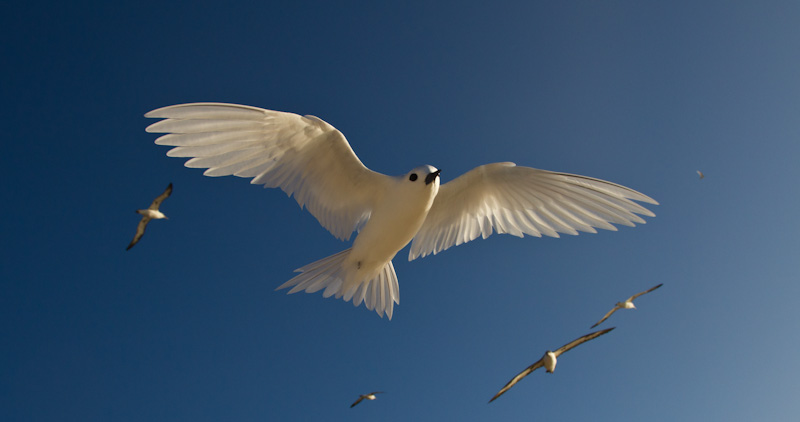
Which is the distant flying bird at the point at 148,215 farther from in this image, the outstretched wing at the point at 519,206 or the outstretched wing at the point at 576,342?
the outstretched wing at the point at 576,342

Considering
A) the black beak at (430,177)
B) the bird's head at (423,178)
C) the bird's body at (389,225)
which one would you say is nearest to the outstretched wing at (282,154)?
the bird's body at (389,225)

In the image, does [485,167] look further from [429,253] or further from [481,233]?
[429,253]

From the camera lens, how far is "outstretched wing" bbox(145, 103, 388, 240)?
4895 mm

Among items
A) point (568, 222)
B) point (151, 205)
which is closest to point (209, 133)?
point (151, 205)

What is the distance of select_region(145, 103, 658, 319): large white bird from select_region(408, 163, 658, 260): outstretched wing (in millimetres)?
12

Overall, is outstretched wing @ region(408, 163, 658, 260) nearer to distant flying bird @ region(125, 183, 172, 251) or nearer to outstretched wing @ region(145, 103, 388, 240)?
outstretched wing @ region(145, 103, 388, 240)

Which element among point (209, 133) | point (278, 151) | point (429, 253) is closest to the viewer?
point (209, 133)

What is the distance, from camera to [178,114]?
4.74 metres

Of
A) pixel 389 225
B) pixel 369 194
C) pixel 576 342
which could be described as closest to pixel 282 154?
pixel 369 194

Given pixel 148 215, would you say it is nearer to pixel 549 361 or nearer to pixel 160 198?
pixel 160 198

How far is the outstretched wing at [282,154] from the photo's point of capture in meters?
4.89

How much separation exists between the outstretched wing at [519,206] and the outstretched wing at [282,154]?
0.98m

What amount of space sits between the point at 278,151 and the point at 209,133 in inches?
28.8

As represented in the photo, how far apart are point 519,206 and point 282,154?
291 centimetres
